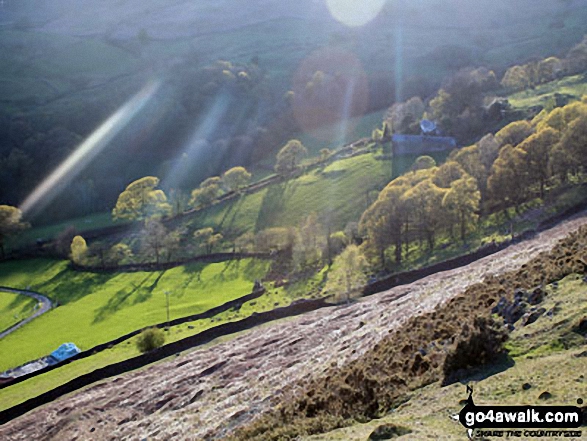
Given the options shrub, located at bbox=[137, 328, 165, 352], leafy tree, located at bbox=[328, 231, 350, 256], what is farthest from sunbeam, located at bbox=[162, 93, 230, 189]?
shrub, located at bbox=[137, 328, 165, 352]

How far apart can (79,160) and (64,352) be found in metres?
117

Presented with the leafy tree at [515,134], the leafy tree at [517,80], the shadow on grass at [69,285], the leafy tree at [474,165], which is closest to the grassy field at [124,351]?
the shadow on grass at [69,285]

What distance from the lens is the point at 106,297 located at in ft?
291

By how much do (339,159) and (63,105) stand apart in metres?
120

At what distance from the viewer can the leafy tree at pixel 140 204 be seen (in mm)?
124688

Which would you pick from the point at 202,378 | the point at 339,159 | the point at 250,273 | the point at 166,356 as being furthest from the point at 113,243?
the point at 202,378

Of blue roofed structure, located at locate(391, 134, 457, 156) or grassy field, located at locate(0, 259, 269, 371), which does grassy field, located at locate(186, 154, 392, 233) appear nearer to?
blue roofed structure, located at locate(391, 134, 457, 156)

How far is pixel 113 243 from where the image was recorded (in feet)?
381

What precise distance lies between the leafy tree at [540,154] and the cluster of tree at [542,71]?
79.4m

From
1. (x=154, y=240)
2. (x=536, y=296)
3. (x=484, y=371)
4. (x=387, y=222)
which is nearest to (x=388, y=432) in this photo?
(x=484, y=371)

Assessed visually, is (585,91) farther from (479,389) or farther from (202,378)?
(479,389)

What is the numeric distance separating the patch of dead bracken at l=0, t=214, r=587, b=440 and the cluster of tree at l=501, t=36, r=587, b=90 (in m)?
107

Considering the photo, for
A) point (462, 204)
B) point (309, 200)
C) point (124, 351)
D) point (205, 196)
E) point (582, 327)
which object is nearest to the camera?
point (582, 327)

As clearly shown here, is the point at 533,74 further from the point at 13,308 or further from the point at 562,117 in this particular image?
the point at 13,308
